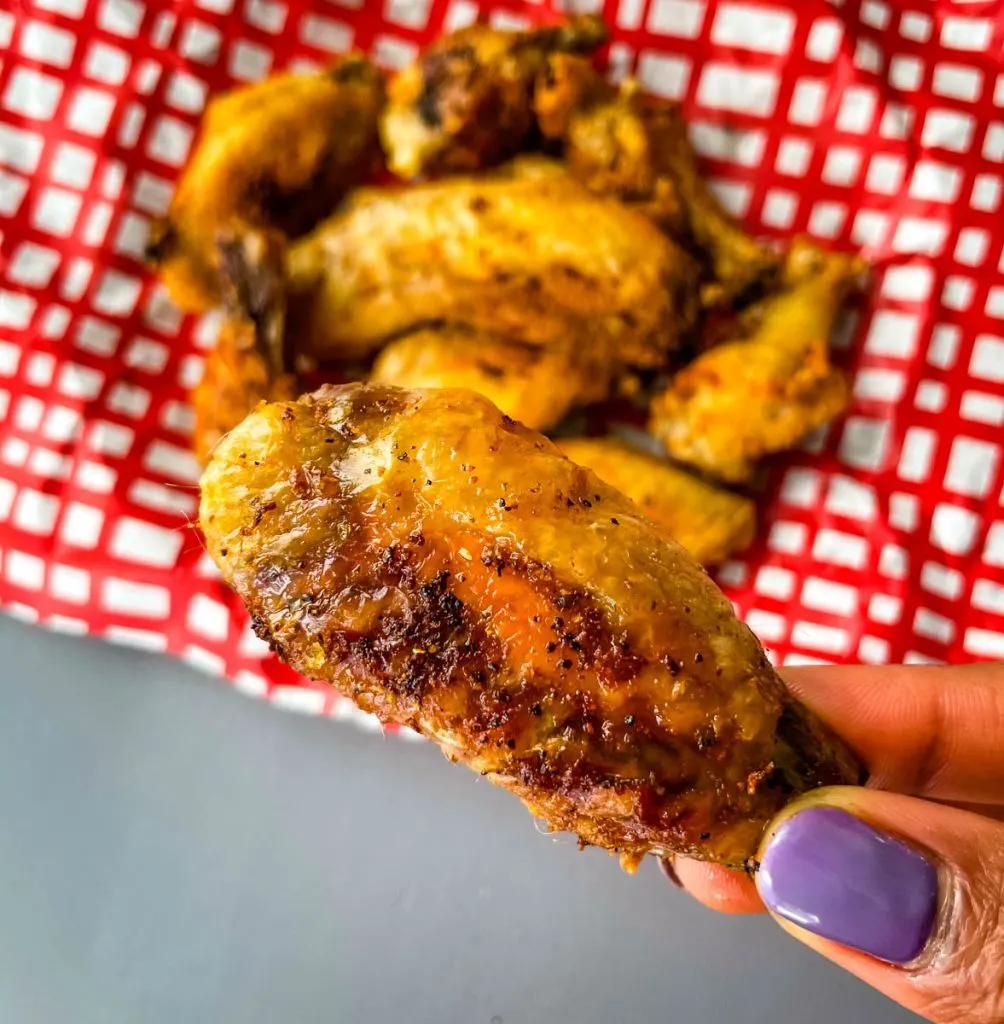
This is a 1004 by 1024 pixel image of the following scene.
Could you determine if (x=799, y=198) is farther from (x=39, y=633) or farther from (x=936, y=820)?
(x=39, y=633)

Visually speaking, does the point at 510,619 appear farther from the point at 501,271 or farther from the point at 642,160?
the point at 642,160

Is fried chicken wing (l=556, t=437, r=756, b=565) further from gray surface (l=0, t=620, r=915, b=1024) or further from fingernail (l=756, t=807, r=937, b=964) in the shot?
fingernail (l=756, t=807, r=937, b=964)

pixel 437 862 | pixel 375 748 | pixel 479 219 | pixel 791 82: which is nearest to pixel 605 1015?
pixel 437 862

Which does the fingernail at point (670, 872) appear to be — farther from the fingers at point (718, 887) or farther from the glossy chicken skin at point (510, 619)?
the glossy chicken skin at point (510, 619)

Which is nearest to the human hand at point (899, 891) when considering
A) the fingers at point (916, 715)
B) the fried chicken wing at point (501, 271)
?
the fingers at point (916, 715)

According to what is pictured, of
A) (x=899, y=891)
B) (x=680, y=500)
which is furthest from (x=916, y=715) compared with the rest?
Answer: (x=899, y=891)
